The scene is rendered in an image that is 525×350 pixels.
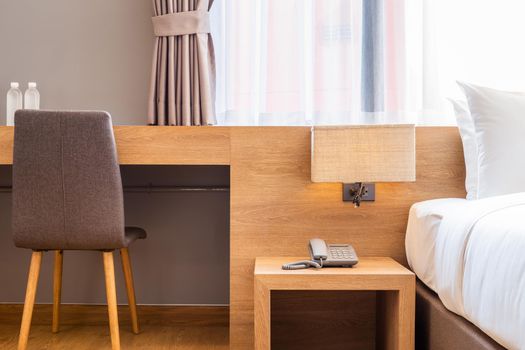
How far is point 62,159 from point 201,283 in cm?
104

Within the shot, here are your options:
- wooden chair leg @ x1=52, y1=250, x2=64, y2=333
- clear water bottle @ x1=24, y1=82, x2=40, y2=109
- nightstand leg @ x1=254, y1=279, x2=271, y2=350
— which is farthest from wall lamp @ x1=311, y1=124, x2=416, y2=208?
clear water bottle @ x1=24, y1=82, x2=40, y2=109

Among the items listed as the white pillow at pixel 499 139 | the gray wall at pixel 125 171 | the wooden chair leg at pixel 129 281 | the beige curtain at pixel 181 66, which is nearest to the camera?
the white pillow at pixel 499 139

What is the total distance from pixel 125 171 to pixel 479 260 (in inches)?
71.9

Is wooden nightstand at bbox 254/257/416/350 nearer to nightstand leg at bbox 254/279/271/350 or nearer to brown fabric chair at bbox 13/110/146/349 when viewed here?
nightstand leg at bbox 254/279/271/350

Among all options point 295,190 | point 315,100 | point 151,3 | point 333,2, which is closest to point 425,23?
point 333,2

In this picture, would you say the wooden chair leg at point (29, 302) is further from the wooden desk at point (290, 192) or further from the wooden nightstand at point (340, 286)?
the wooden nightstand at point (340, 286)

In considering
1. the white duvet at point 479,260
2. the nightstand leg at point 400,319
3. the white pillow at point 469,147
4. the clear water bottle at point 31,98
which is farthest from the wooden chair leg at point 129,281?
the white pillow at point 469,147

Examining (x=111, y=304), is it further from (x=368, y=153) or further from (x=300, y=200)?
(x=368, y=153)

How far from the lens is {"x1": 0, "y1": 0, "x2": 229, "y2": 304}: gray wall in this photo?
2.60 m

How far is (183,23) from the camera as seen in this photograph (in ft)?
8.11

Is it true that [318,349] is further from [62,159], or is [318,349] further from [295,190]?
[62,159]

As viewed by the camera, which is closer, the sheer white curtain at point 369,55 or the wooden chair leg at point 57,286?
the wooden chair leg at point 57,286

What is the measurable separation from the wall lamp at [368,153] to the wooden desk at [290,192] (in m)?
0.20

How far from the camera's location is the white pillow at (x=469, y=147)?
74.6 inches
